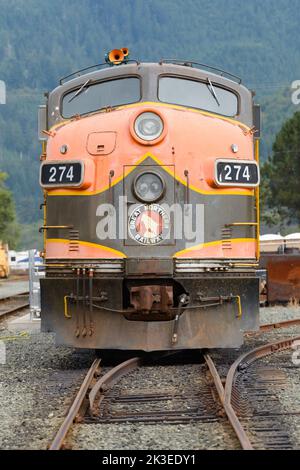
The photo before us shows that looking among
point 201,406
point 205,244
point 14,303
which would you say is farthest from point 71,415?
point 14,303

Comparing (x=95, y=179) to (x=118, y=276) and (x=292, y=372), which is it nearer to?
(x=118, y=276)

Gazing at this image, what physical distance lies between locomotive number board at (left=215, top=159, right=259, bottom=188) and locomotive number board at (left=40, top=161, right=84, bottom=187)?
1.58m

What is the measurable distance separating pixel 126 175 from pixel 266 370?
9.07ft

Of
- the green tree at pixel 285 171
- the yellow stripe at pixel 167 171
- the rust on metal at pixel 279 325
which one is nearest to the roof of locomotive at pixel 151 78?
the yellow stripe at pixel 167 171

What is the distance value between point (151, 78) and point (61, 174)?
1.62 meters

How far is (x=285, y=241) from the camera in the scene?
145ft

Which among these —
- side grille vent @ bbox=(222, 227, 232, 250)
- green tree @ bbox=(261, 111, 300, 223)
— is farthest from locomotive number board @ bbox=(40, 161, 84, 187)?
green tree @ bbox=(261, 111, 300, 223)

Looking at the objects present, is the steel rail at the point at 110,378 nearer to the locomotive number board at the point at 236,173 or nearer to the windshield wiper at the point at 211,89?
the locomotive number board at the point at 236,173

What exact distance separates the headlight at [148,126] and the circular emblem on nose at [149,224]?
0.82 m

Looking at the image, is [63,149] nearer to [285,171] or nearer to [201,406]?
[201,406]

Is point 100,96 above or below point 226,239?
above

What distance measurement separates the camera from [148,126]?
9.55 metres

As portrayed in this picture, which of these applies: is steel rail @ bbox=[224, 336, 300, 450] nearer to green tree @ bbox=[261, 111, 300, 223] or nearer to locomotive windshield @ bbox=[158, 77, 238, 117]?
locomotive windshield @ bbox=[158, 77, 238, 117]

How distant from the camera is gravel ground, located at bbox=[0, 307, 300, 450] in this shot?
20.1ft
